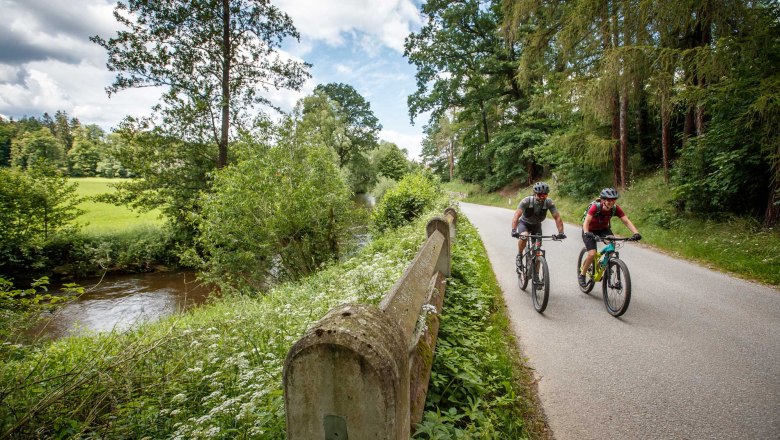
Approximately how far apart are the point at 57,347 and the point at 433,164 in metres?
59.4

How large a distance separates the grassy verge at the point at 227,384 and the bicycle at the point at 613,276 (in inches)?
67.3

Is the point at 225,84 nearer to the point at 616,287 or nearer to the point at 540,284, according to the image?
the point at 540,284

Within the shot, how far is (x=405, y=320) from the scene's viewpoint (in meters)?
1.77

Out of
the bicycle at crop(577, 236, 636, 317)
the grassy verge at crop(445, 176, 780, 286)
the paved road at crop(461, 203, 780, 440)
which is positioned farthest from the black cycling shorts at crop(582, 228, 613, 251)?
the grassy verge at crop(445, 176, 780, 286)

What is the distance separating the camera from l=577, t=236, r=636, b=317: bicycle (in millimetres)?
4590

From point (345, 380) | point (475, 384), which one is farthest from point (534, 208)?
point (345, 380)

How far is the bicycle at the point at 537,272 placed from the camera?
16.2 feet

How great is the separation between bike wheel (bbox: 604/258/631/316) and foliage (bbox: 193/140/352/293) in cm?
698

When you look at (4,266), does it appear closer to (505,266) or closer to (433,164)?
(505,266)

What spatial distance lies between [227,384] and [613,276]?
5.30 meters

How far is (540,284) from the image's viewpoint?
5.19m

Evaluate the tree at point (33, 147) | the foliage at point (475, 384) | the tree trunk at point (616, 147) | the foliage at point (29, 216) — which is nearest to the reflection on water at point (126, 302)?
the foliage at point (29, 216)

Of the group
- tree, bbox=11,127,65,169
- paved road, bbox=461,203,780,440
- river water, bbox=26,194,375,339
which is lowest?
river water, bbox=26,194,375,339

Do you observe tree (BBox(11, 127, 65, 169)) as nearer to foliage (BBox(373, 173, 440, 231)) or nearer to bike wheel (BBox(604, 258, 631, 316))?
foliage (BBox(373, 173, 440, 231))
